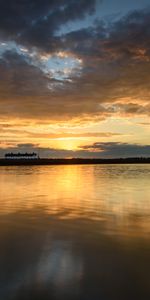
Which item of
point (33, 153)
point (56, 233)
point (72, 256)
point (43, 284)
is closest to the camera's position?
point (43, 284)

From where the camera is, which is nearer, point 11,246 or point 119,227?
point 11,246

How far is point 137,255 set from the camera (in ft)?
32.7

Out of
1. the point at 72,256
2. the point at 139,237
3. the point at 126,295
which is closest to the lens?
the point at 126,295

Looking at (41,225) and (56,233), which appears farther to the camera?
(41,225)

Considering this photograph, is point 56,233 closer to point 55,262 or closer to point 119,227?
point 119,227

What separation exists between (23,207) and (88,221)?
19.9 ft

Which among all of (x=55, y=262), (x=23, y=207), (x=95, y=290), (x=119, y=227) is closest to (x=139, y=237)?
(x=119, y=227)

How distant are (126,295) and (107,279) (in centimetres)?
104

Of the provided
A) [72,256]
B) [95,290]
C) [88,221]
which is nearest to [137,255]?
[72,256]

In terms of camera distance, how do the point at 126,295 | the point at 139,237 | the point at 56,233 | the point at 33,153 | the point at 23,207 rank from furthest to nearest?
the point at 33,153
the point at 23,207
the point at 56,233
the point at 139,237
the point at 126,295

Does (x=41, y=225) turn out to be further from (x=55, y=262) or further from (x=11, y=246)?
(x=55, y=262)

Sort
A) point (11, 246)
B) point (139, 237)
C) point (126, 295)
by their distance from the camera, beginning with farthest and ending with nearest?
point (139, 237) → point (11, 246) → point (126, 295)

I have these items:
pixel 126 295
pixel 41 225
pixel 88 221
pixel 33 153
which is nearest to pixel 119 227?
pixel 88 221

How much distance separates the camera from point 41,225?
15.0m
